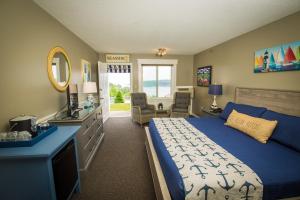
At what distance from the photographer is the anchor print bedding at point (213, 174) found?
1219 millimetres

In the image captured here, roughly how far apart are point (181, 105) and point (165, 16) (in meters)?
3.39

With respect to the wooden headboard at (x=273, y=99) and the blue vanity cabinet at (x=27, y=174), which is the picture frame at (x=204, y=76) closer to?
the wooden headboard at (x=273, y=99)

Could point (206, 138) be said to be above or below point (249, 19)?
below

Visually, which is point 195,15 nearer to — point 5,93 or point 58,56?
point 58,56

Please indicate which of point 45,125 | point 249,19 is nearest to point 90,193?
point 45,125

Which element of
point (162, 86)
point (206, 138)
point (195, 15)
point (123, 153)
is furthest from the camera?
point (162, 86)

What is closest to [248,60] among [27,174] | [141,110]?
[141,110]

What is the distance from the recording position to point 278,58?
8.09 ft

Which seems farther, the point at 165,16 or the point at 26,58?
the point at 165,16

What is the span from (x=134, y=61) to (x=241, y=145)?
4.59 m

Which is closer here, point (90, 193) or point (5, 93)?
point (5, 93)

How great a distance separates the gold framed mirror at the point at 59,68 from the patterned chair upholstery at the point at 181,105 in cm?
329

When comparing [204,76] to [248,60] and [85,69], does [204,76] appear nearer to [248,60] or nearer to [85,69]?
→ [248,60]

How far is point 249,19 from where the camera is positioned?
2.47 meters
